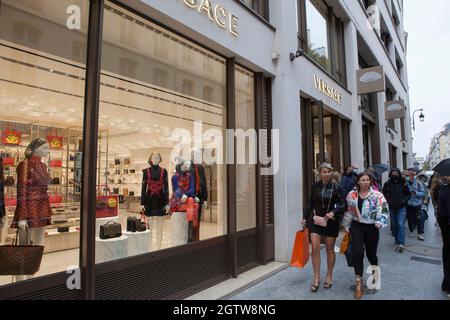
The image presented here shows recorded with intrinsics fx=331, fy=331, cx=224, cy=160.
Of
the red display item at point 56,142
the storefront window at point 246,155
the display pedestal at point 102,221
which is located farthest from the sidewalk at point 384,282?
the red display item at point 56,142

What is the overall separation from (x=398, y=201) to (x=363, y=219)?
3.38 meters

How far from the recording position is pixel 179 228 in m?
5.13

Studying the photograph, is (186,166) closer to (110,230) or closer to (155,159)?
(155,159)

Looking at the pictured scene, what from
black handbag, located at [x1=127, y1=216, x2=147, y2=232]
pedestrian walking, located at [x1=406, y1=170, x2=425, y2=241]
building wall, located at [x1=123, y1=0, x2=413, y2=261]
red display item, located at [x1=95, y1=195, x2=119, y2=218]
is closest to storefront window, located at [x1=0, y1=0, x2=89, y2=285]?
red display item, located at [x1=95, y1=195, x2=119, y2=218]

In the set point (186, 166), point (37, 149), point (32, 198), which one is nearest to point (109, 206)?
point (186, 166)

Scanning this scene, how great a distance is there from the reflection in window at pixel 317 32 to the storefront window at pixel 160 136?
4200 mm

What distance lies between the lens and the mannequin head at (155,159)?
548cm

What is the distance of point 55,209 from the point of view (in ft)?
14.7

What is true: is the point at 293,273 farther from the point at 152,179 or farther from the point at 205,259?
the point at 152,179

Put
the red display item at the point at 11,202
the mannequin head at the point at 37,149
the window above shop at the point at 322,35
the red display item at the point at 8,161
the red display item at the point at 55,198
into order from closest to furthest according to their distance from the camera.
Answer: the red display item at the point at 11,202 → the red display item at the point at 8,161 → the mannequin head at the point at 37,149 → the red display item at the point at 55,198 → the window above shop at the point at 322,35

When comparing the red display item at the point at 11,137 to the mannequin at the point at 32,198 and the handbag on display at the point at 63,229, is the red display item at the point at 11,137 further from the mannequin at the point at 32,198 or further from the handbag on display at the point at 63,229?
the handbag on display at the point at 63,229

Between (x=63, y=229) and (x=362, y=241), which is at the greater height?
(x=63, y=229)

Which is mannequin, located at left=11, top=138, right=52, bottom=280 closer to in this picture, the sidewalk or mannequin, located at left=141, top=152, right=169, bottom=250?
mannequin, located at left=141, top=152, right=169, bottom=250
